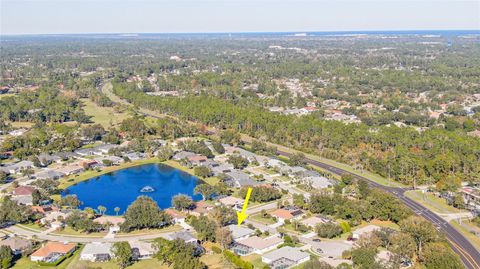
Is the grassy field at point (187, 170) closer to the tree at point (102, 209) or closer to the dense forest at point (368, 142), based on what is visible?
the tree at point (102, 209)

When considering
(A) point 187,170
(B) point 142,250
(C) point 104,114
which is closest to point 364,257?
(B) point 142,250

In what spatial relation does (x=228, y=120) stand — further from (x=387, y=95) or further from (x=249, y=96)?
(x=387, y=95)

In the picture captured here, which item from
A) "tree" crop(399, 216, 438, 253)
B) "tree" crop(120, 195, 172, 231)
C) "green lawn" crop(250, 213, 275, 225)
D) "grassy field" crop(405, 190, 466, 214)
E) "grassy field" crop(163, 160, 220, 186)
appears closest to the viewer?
"tree" crop(399, 216, 438, 253)

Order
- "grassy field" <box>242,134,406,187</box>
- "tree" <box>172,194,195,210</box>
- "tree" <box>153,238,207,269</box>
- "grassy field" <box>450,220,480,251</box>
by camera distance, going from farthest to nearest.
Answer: "grassy field" <box>242,134,406,187</box> < "tree" <box>172,194,195,210</box> < "grassy field" <box>450,220,480,251</box> < "tree" <box>153,238,207,269</box>

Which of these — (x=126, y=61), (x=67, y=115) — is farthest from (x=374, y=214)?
(x=126, y=61)

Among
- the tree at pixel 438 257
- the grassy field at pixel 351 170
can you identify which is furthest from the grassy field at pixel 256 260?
the grassy field at pixel 351 170

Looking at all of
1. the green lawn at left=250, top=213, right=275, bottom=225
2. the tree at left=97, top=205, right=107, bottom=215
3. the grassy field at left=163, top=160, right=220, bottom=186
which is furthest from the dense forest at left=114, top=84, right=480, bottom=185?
the tree at left=97, top=205, right=107, bottom=215

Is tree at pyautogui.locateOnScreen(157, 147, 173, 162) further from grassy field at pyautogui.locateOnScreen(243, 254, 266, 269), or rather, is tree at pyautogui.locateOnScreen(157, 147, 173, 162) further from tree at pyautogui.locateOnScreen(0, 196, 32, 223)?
grassy field at pyautogui.locateOnScreen(243, 254, 266, 269)
